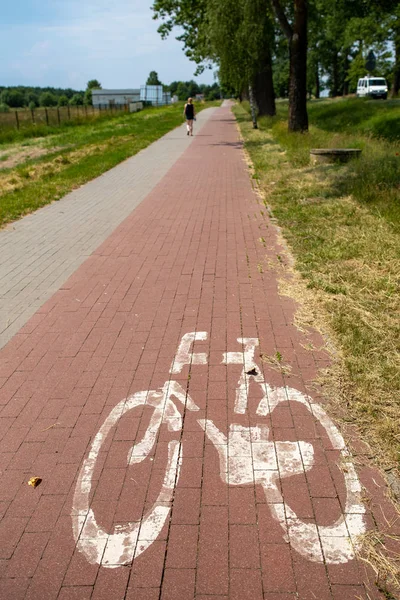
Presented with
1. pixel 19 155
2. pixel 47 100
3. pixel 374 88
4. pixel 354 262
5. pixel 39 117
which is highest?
pixel 47 100

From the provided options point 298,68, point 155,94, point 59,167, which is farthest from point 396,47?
point 155,94

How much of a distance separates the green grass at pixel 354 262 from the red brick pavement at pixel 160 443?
314 millimetres

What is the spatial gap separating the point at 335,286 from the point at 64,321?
10.1 feet

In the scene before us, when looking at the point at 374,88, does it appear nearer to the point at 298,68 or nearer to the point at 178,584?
the point at 298,68

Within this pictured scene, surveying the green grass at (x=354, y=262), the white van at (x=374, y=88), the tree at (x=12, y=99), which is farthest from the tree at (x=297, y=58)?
the tree at (x=12, y=99)

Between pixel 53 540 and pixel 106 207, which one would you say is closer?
pixel 53 540

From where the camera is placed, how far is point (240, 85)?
71.8 feet

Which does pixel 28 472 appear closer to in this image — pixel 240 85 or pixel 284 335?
pixel 284 335

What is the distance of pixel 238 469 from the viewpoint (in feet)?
10.4

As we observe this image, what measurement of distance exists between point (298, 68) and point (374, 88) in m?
30.6

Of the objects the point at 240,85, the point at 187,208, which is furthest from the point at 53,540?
the point at 240,85

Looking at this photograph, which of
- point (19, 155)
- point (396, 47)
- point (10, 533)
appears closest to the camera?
point (10, 533)

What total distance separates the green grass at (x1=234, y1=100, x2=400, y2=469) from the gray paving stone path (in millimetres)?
3113

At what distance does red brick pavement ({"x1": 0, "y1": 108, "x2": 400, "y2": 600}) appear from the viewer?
8.13ft
